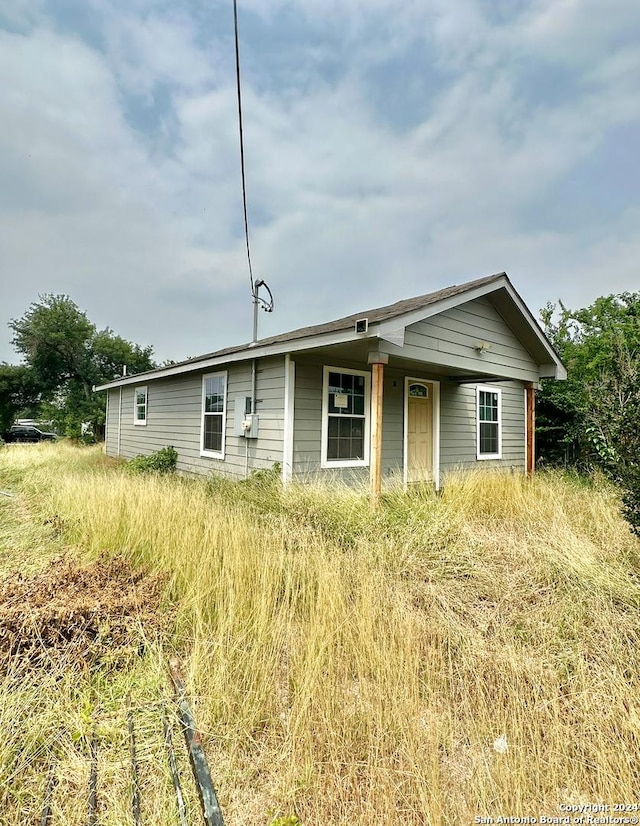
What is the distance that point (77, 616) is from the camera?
269 centimetres

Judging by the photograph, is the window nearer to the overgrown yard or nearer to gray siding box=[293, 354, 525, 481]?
gray siding box=[293, 354, 525, 481]

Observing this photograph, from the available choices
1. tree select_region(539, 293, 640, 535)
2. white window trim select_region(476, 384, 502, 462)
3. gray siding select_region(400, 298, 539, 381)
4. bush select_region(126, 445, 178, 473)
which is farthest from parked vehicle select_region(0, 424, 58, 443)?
tree select_region(539, 293, 640, 535)

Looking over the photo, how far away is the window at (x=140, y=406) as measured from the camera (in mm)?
13180

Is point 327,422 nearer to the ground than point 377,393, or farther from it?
nearer to the ground

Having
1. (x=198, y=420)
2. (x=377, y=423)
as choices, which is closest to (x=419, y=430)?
(x=377, y=423)

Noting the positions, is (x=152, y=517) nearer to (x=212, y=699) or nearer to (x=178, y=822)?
(x=212, y=699)

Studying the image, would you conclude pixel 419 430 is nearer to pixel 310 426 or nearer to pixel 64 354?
pixel 310 426

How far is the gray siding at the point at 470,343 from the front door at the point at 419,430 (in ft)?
4.72

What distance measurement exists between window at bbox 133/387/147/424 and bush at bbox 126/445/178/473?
2780mm

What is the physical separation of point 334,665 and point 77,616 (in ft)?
5.67

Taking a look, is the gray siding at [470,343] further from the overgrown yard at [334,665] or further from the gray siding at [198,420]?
the overgrown yard at [334,665]

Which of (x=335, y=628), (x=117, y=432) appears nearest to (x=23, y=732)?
(x=335, y=628)

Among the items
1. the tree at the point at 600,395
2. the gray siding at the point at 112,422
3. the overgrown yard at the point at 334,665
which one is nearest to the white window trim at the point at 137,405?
the gray siding at the point at 112,422

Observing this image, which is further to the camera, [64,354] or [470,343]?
[64,354]
